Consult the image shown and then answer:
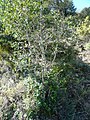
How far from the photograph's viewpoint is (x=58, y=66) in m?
6.63

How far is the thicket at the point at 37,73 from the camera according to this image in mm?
5543

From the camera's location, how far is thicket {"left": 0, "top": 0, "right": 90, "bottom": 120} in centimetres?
554

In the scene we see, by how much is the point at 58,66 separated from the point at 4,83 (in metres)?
1.43

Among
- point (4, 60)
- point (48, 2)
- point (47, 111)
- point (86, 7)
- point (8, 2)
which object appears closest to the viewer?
point (47, 111)

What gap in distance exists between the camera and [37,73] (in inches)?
232

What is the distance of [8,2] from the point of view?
235 inches

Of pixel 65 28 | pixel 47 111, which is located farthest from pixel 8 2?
pixel 47 111

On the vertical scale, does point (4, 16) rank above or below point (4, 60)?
above

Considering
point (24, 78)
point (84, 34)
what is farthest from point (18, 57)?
point (84, 34)

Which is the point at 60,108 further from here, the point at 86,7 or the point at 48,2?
the point at 86,7

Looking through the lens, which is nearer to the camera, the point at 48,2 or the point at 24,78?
the point at 24,78

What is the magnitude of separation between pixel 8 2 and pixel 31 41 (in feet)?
3.47

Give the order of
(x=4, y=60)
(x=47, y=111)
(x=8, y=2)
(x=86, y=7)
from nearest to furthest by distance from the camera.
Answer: (x=47, y=111)
(x=8, y=2)
(x=4, y=60)
(x=86, y=7)

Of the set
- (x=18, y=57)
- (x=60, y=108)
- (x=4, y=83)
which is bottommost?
(x=60, y=108)
